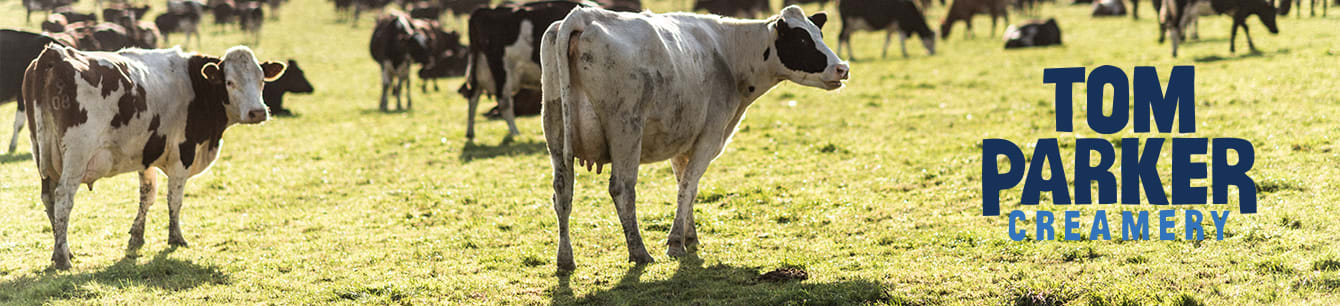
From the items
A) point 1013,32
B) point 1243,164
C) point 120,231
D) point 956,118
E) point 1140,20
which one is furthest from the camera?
point 1140,20

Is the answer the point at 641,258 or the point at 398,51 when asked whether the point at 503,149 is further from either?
the point at 398,51

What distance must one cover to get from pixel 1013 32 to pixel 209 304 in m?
25.7

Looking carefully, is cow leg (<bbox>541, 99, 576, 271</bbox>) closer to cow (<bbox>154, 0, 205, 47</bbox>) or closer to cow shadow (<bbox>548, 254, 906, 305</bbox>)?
cow shadow (<bbox>548, 254, 906, 305</bbox>)

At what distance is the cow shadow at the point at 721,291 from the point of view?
6859 mm

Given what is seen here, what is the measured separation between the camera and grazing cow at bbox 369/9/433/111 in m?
22.0

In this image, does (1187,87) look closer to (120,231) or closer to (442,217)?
(442,217)

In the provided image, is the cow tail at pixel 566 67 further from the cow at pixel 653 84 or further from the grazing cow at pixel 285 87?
the grazing cow at pixel 285 87

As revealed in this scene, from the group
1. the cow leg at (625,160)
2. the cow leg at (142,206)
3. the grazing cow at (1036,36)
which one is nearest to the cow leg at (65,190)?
the cow leg at (142,206)

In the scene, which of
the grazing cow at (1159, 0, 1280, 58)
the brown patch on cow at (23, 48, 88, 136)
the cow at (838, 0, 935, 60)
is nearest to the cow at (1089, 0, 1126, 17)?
the cow at (838, 0, 935, 60)

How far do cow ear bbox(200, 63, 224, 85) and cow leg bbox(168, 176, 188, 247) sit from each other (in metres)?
0.86

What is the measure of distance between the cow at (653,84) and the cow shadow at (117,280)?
2.73 meters

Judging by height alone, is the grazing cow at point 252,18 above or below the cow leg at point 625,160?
above

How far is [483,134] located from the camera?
1684 centimetres

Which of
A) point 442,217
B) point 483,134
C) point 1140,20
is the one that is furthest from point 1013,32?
point 442,217
